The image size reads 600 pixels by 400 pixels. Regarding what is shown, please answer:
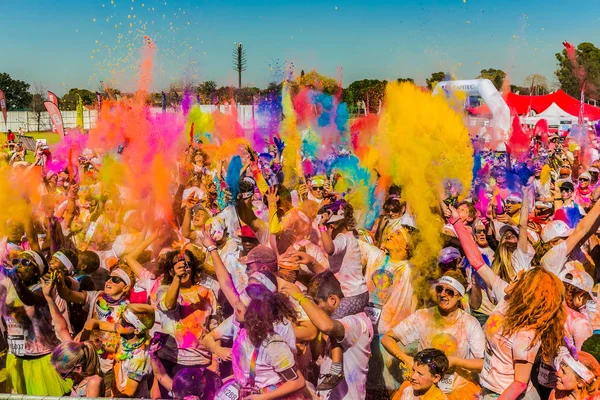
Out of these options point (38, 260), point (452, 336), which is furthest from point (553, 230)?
point (38, 260)

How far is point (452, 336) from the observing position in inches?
141

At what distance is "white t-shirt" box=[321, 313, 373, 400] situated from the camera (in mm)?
3857

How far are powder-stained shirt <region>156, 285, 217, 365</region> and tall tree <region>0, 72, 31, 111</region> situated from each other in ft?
169

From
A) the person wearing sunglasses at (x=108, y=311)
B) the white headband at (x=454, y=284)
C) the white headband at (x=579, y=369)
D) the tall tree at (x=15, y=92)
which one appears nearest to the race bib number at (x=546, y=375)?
the white headband at (x=579, y=369)

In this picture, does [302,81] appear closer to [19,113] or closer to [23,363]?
[23,363]

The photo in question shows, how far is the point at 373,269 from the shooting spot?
4.64 metres

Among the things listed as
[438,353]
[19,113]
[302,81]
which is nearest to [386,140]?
[438,353]

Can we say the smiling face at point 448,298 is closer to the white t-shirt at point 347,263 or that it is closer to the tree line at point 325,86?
the white t-shirt at point 347,263

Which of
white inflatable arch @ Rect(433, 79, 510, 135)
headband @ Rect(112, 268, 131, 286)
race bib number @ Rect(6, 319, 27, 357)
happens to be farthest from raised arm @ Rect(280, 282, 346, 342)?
white inflatable arch @ Rect(433, 79, 510, 135)

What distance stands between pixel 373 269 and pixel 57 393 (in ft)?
7.58

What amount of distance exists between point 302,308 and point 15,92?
177 ft

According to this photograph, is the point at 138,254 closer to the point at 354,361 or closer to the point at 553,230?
the point at 354,361

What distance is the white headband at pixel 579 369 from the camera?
10.2ft

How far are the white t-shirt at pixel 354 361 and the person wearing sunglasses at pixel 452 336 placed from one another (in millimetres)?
218
